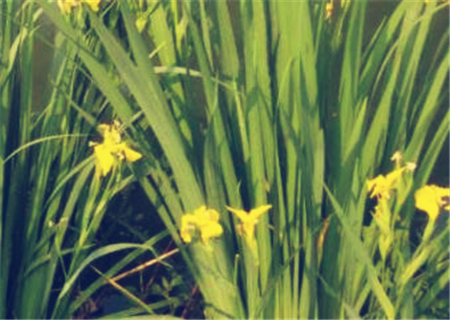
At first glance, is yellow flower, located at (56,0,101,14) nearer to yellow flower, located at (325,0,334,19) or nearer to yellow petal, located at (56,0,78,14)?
yellow petal, located at (56,0,78,14)

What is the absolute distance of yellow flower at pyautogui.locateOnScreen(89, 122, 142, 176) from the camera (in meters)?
1.30

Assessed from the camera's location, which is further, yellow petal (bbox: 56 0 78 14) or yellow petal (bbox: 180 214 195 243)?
yellow petal (bbox: 56 0 78 14)

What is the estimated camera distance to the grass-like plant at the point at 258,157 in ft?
4.31

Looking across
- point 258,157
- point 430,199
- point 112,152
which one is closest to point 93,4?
point 112,152

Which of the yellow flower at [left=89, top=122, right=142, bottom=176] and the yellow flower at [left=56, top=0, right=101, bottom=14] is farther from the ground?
the yellow flower at [left=56, top=0, right=101, bottom=14]

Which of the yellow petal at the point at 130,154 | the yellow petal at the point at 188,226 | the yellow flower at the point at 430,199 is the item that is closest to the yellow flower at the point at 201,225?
the yellow petal at the point at 188,226

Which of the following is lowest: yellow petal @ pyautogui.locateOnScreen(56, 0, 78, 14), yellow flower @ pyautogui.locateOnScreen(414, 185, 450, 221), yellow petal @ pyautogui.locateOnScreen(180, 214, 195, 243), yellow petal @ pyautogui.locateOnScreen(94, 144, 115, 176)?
yellow petal @ pyautogui.locateOnScreen(180, 214, 195, 243)

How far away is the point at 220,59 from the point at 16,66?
1.18 feet

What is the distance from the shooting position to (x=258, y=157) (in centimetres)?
135

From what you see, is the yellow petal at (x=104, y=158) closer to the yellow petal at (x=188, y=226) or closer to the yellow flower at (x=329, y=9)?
the yellow petal at (x=188, y=226)

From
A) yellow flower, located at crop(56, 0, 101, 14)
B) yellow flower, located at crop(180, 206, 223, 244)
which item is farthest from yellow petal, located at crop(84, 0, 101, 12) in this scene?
yellow flower, located at crop(180, 206, 223, 244)

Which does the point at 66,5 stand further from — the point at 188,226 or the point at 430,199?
the point at 430,199

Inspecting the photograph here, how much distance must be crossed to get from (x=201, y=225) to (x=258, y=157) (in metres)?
0.15

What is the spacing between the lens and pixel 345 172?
53.2 inches
